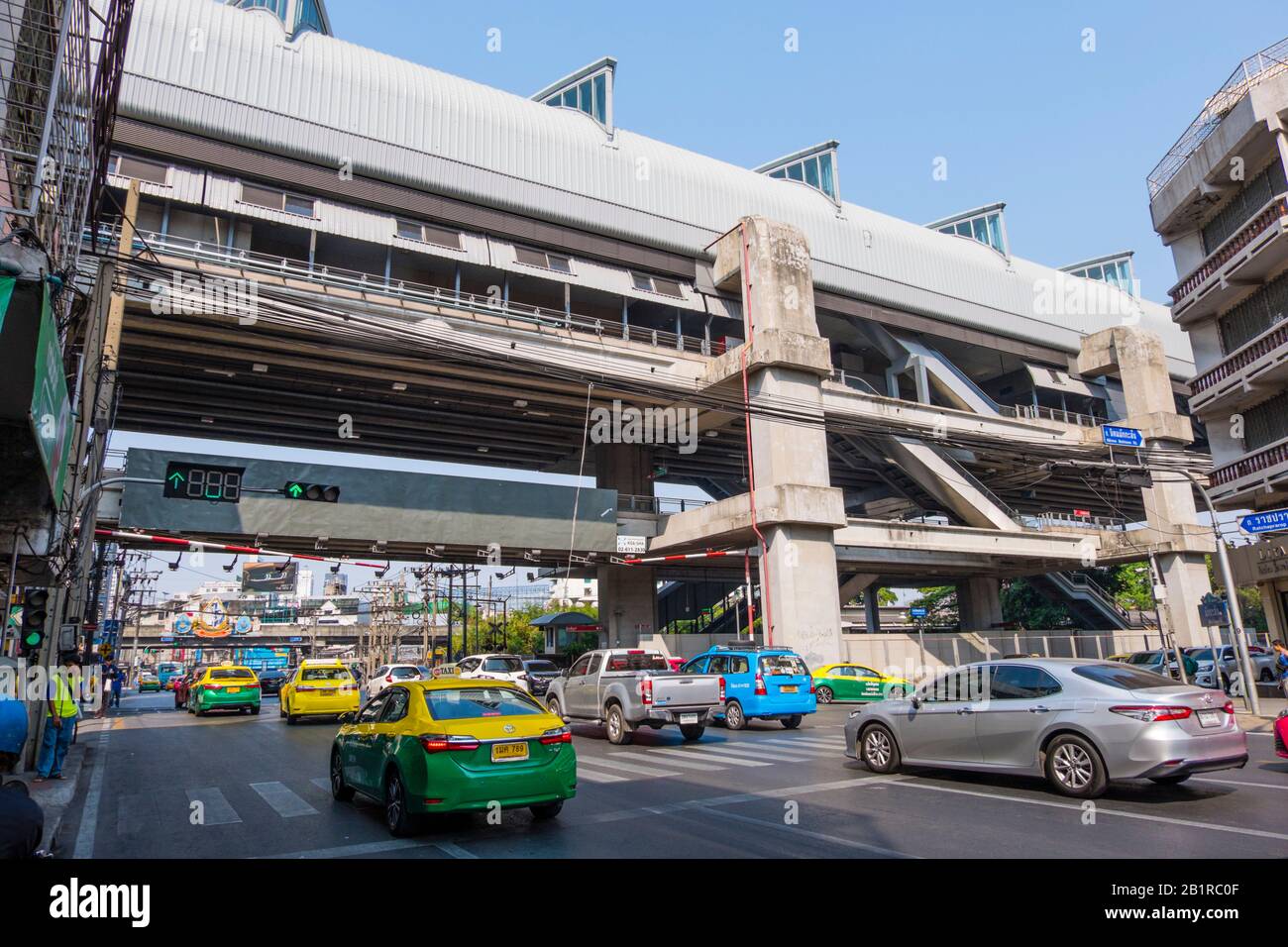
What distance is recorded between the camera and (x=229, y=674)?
25500 millimetres

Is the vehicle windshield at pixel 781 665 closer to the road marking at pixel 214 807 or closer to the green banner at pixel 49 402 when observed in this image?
the road marking at pixel 214 807

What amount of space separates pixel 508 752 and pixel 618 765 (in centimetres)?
513

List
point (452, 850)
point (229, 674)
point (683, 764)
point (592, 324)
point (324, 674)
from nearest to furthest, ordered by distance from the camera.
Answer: point (452, 850) → point (683, 764) → point (324, 674) → point (229, 674) → point (592, 324)

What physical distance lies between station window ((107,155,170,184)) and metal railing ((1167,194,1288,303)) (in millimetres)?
33381

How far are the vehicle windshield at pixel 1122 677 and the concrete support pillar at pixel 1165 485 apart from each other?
33521mm

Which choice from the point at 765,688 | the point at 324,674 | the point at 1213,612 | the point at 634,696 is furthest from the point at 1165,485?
the point at 324,674

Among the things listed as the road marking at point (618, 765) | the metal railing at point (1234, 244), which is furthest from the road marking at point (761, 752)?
the metal railing at point (1234, 244)

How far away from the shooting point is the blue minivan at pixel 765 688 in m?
17.9

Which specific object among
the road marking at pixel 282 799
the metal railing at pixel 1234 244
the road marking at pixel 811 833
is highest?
the metal railing at pixel 1234 244

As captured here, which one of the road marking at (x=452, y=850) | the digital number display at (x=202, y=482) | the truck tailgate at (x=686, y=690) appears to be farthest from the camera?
the digital number display at (x=202, y=482)

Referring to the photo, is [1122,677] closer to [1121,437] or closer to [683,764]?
[683,764]
